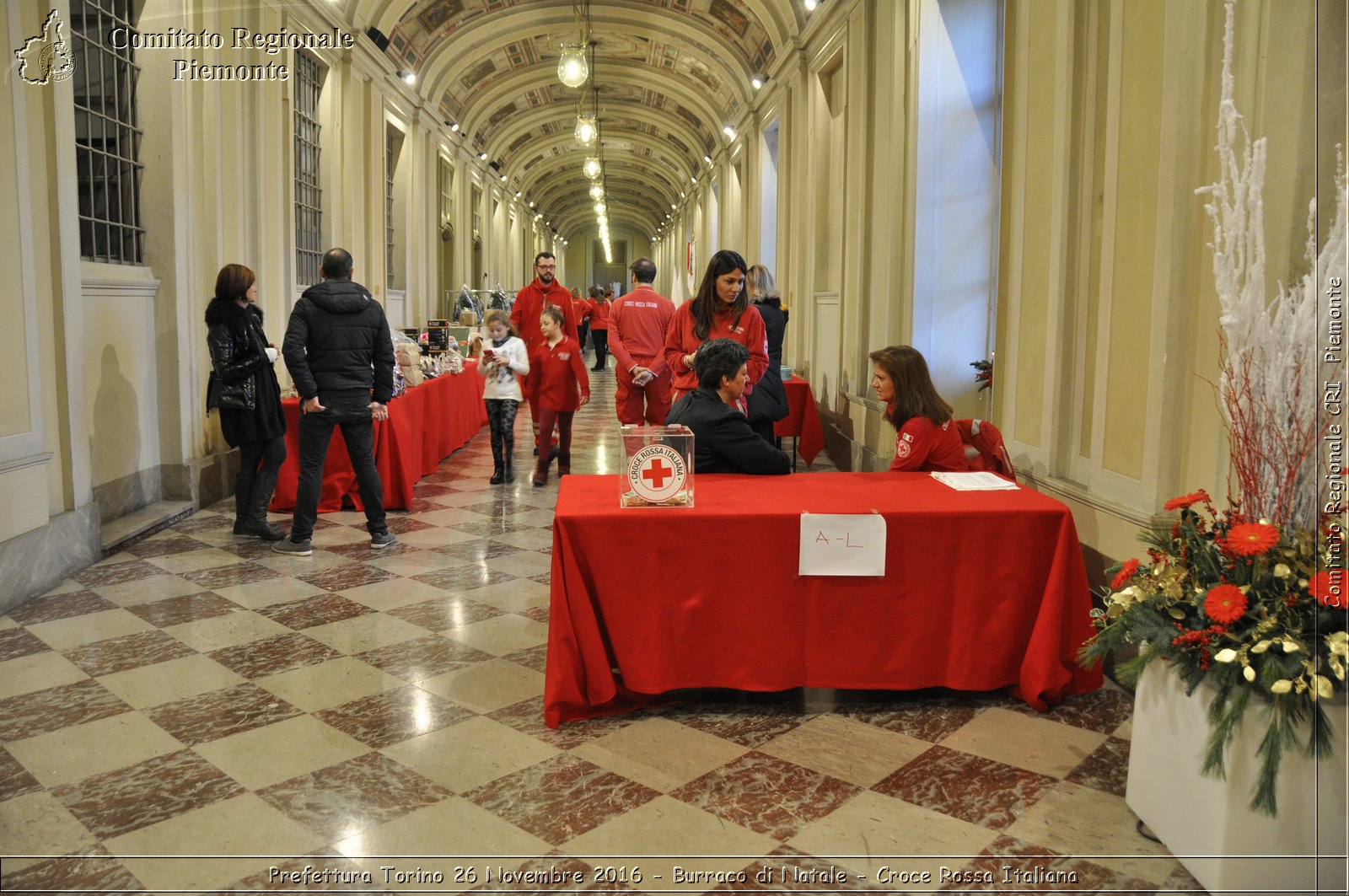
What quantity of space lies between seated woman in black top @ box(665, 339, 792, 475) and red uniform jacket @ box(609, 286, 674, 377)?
3307 millimetres

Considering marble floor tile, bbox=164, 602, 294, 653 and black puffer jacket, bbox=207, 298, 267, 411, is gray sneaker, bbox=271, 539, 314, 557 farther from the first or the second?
marble floor tile, bbox=164, 602, 294, 653

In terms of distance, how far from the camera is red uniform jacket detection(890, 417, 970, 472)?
405 cm

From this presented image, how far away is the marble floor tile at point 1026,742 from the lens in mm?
3016

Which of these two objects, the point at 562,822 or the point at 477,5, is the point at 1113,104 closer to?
the point at 562,822

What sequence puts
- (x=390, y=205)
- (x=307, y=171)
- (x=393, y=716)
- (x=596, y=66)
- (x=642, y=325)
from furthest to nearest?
(x=596, y=66)
(x=390, y=205)
(x=307, y=171)
(x=642, y=325)
(x=393, y=716)

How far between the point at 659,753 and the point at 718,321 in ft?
9.35

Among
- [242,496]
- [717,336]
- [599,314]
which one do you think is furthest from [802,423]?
[599,314]

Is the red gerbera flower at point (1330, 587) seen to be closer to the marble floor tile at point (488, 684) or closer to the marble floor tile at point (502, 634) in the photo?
the marble floor tile at point (488, 684)

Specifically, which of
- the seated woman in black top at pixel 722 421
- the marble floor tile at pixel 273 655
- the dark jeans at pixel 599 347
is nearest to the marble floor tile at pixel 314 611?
the marble floor tile at pixel 273 655

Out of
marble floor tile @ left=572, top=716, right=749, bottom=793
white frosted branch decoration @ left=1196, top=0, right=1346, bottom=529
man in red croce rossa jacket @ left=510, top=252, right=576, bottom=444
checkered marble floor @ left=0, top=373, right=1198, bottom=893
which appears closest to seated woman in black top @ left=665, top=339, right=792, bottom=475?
checkered marble floor @ left=0, top=373, right=1198, bottom=893

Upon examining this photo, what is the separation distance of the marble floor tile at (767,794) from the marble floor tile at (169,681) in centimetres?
188

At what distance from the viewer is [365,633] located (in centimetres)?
422

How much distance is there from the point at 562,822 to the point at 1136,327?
8.86 ft

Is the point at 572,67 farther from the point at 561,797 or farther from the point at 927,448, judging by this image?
the point at 561,797
